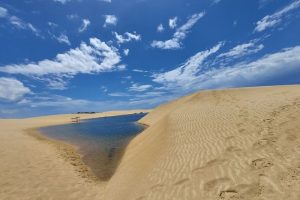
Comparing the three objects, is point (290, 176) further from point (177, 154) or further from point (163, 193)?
point (177, 154)

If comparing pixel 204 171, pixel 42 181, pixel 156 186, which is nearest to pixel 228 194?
pixel 204 171

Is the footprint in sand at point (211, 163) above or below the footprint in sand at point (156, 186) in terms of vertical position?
above

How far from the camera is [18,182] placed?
8758 millimetres

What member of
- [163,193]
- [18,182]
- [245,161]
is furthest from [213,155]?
[18,182]

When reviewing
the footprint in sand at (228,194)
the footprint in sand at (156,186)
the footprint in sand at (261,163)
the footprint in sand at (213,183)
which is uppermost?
the footprint in sand at (261,163)

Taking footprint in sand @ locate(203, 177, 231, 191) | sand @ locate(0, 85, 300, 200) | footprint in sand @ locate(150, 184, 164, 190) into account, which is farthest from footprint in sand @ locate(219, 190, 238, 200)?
footprint in sand @ locate(150, 184, 164, 190)

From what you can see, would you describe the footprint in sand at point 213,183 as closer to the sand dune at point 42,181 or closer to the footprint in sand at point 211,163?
the footprint in sand at point 211,163

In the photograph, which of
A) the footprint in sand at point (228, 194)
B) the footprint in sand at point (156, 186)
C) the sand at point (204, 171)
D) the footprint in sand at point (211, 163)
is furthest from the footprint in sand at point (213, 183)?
the footprint in sand at point (156, 186)

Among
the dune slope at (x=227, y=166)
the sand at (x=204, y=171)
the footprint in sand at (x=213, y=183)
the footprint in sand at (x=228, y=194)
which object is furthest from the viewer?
the footprint in sand at (x=213, y=183)

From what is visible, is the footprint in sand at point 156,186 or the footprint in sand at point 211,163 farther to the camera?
the footprint in sand at point 211,163

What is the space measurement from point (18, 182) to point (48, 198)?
210 centimetres

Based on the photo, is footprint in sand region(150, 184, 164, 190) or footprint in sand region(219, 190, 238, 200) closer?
footprint in sand region(219, 190, 238, 200)

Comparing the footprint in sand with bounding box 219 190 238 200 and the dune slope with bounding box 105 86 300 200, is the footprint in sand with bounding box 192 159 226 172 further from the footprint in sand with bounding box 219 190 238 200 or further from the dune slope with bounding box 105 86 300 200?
the footprint in sand with bounding box 219 190 238 200

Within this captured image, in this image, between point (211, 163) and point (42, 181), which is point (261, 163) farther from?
point (42, 181)
